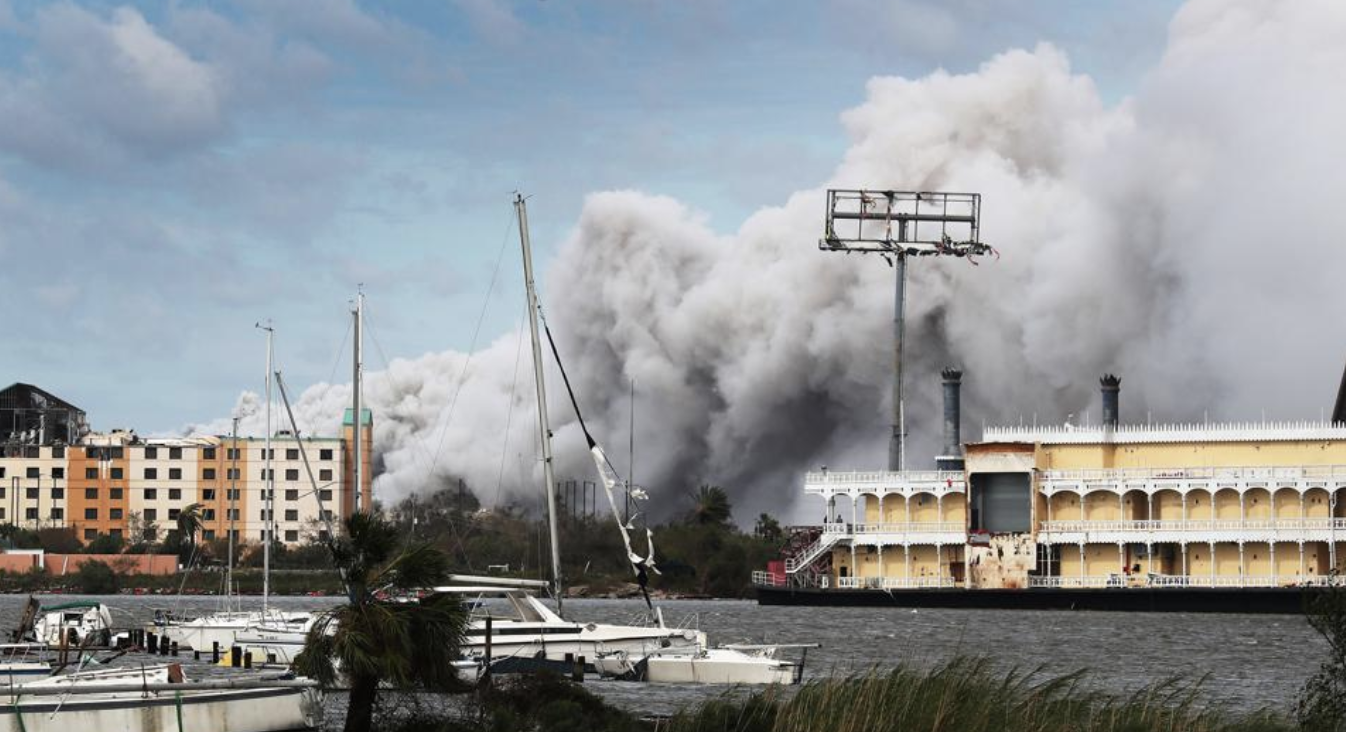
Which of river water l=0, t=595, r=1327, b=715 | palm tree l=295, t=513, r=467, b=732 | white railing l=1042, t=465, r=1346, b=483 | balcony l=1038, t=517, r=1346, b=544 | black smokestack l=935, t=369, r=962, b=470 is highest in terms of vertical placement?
black smokestack l=935, t=369, r=962, b=470

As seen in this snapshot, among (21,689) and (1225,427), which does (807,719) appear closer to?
(21,689)

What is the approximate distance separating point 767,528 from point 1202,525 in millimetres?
51306

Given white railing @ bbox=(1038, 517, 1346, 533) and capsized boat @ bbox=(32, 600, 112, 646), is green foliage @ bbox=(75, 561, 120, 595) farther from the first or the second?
white railing @ bbox=(1038, 517, 1346, 533)

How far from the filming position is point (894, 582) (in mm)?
109125

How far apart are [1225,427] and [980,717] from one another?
76.1 m

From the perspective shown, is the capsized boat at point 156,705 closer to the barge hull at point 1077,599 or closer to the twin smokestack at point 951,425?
the barge hull at point 1077,599

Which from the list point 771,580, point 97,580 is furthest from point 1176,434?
point 97,580

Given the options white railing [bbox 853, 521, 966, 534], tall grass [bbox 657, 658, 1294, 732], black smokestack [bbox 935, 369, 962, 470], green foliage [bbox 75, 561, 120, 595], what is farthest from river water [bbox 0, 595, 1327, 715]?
green foliage [bbox 75, 561, 120, 595]

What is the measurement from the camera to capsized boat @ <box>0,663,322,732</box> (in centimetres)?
3419

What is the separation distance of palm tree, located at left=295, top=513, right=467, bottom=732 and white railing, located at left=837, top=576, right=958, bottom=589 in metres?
74.3

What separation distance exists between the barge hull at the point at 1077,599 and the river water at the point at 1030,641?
2.01 feet

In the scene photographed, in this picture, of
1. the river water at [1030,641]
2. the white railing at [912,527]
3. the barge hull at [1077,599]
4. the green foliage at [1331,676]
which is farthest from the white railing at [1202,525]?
the green foliage at [1331,676]

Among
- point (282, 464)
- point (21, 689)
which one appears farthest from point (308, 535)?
point (21, 689)

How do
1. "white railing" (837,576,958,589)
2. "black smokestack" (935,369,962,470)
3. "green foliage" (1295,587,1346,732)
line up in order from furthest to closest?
1. "black smokestack" (935,369,962,470)
2. "white railing" (837,576,958,589)
3. "green foliage" (1295,587,1346,732)
